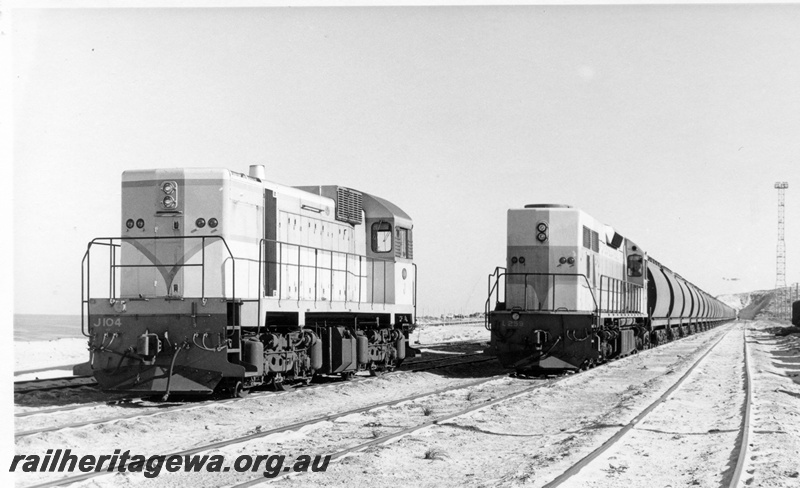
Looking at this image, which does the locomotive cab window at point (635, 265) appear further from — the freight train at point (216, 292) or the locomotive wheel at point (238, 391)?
the locomotive wheel at point (238, 391)

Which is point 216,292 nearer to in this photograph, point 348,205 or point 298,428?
point 298,428

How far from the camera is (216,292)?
11711 millimetres

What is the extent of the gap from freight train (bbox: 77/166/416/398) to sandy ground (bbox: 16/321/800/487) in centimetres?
57

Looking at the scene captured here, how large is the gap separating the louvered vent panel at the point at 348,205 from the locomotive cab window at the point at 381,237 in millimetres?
451

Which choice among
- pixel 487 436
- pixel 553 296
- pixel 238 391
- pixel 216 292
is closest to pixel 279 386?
pixel 238 391

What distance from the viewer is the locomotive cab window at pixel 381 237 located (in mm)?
16188

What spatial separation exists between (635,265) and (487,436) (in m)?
17.0

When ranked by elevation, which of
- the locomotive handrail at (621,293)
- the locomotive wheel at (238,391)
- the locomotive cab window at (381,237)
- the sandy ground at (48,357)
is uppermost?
the locomotive cab window at (381,237)

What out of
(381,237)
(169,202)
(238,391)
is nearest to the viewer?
(169,202)

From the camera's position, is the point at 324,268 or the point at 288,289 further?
the point at 324,268

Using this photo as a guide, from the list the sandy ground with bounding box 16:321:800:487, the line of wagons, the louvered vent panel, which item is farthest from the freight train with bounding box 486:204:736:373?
the louvered vent panel

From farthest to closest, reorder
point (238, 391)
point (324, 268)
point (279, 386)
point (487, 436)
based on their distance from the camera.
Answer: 1. point (324, 268)
2. point (279, 386)
3. point (238, 391)
4. point (487, 436)

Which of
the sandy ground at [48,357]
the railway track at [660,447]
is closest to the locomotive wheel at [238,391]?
the railway track at [660,447]

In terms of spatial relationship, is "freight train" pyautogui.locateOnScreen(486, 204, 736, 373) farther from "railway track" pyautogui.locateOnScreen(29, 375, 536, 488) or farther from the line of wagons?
"railway track" pyautogui.locateOnScreen(29, 375, 536, 488)
